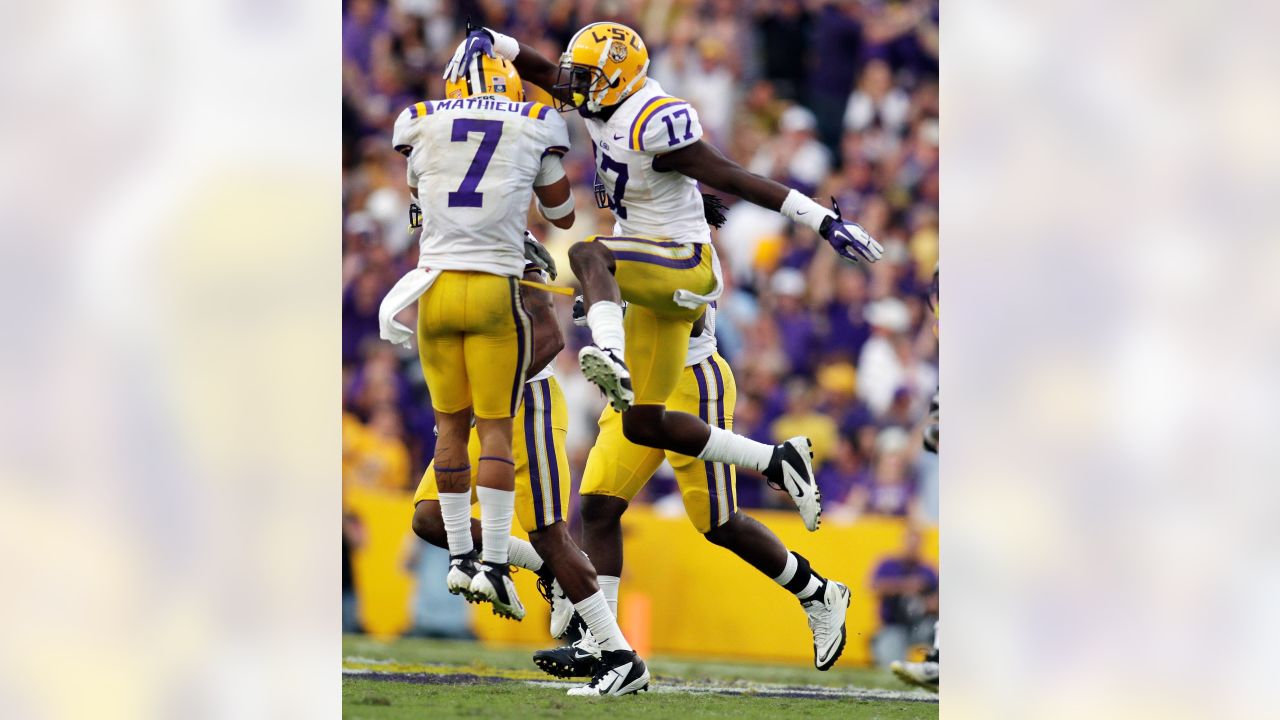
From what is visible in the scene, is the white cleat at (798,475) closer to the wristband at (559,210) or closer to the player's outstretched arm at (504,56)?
the wristband at (559,210)

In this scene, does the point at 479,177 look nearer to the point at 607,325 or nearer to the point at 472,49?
the point at 472,49

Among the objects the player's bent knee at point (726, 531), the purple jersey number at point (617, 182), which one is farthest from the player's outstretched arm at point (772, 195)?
the player's bent knee at point (726, 531)

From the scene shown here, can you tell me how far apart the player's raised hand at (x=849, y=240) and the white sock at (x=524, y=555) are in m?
1.60

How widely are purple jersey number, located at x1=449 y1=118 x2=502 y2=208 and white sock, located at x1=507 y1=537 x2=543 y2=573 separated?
4.37 ft

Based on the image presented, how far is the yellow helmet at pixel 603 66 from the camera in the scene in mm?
5352

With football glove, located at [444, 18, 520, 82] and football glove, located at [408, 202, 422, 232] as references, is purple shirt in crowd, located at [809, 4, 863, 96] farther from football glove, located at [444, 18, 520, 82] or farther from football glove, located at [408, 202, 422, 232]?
football glove, located at [408, 202, 422, 232]

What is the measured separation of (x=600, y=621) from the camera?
5.45m

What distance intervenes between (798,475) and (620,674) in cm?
85

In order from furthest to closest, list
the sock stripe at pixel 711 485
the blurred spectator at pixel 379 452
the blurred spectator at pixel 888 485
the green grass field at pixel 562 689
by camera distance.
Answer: the blurred spectator at pixel 379 452 < the blurred spectator at pixel 888 485 < the sock stripe at pixel 711 485 < the green grass field at pixel 562 689

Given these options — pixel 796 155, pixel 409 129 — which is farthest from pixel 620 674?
pixel 796 155

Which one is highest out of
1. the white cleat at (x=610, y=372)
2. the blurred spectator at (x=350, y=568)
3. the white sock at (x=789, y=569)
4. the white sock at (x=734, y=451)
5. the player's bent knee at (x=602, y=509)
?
the white cleat at (x=610, y=372)

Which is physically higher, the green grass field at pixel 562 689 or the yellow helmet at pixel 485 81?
the yellow helmet at pixel 485 81
